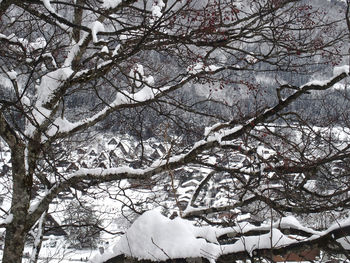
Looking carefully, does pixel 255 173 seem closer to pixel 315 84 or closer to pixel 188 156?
pixel 188 156

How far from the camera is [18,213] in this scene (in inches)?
136

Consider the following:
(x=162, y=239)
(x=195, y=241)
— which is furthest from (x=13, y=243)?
(x=195, y=241)

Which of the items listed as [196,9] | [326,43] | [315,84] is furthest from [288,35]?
[196,9]

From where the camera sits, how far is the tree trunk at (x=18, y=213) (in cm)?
342

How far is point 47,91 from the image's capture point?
3.48 meters

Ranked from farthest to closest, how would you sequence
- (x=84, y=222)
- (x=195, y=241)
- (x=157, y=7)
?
(x=84, y=222) < (x=157, y=7) < (x=195, y=241)

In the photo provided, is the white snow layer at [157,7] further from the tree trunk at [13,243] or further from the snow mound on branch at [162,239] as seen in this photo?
the tree trunk at [13,243]

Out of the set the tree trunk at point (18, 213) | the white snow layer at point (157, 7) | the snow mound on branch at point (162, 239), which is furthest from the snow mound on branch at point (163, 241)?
the white snow layer at point (157, 7)

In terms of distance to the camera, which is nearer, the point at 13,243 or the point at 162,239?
the point at 162,239

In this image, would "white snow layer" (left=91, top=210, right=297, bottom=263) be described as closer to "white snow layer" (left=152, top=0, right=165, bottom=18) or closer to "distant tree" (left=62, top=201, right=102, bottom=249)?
"distant tree" (left=62, top=201, right=102, bottom=249)

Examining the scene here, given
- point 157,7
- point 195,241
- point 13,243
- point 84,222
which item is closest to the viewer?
point 195,241

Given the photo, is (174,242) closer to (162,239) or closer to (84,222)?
(162,239)

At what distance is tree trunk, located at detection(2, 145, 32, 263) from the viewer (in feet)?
11.2

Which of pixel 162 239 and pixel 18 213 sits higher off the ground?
pixel 18 213
